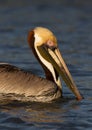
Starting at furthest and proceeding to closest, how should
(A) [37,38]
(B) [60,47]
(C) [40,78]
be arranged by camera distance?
(B) [60,47] < (A) [37,38] < (C) [40,78]

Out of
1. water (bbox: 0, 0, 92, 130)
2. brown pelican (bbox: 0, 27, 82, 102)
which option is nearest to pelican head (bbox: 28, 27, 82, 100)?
brown pelican (bbox: 0, 27, 82, 102)

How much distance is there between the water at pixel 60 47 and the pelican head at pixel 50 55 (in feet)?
1.02

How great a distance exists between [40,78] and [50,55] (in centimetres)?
51

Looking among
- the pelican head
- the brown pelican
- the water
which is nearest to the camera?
the water

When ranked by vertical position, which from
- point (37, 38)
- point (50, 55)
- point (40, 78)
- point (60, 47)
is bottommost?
point (60, 47)

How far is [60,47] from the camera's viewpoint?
1478cm

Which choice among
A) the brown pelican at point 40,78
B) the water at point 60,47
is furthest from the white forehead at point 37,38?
the water at point 60,47

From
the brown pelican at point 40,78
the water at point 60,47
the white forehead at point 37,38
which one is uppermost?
the white forehead at point 37,38

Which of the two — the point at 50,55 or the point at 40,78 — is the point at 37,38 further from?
the point at 40,78

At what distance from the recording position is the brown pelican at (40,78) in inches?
387

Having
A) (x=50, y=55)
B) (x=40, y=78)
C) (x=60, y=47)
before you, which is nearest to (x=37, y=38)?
(x=50, y=55)

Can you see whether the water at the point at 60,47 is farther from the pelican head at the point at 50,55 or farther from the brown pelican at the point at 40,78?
the pelican head at the point at 50,55

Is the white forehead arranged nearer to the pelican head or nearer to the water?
the pelican head

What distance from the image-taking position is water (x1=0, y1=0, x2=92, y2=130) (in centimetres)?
888
